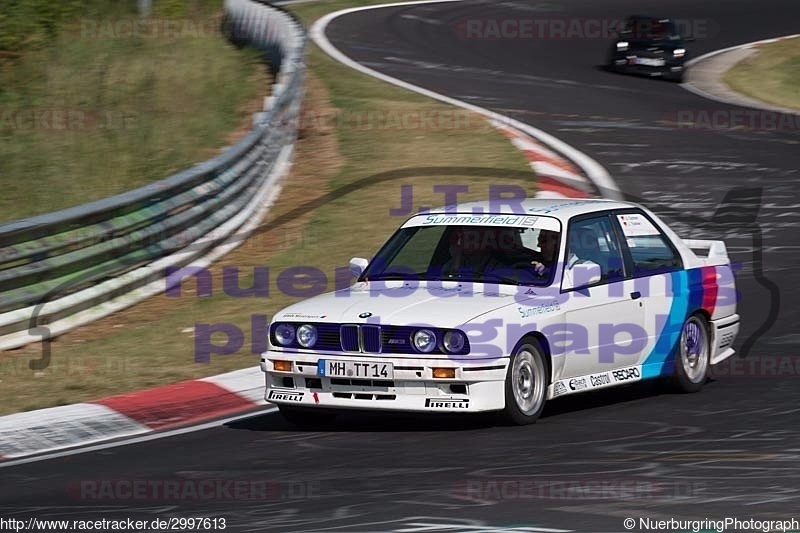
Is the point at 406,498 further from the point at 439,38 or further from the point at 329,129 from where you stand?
the point at 439,38

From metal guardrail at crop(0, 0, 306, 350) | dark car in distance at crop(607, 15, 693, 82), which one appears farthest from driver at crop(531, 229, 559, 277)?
dark car in distance at crop(607, 15, 693, 82)

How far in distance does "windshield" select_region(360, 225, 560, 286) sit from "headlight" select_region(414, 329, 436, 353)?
86cm

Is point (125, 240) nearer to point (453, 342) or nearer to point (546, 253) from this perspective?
point (546, 253)

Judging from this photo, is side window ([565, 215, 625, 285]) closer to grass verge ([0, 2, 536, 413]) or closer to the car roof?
the car roof

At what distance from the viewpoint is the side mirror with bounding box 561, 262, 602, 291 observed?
8961 millimetres

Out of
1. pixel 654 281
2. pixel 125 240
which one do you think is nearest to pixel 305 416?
pixel 654 281

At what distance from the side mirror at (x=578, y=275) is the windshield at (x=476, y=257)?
0.37 feet

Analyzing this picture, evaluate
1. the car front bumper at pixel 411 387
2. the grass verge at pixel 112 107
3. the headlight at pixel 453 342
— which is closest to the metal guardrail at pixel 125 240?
the grass verge at pixel 112 107

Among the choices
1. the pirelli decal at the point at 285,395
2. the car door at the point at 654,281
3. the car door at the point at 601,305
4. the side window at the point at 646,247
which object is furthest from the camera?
the side window at the point at 646,247

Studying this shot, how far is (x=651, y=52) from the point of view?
1195 inches

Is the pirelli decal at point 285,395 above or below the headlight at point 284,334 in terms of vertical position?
below

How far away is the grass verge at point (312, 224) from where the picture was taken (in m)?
10.7

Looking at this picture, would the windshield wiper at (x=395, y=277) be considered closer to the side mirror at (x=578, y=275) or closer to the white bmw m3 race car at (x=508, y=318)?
the white bmw m3 race car at (x=508, y=318)

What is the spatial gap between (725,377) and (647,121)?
12.5 metres
